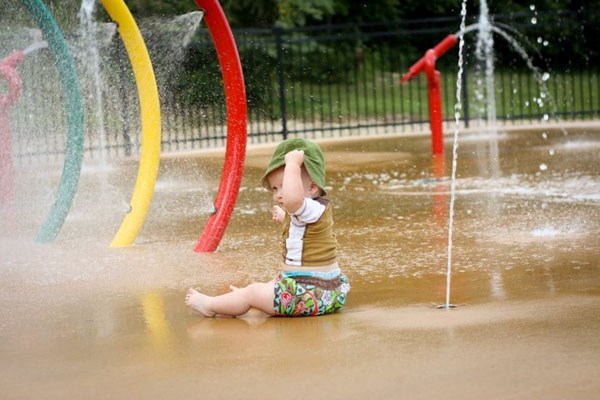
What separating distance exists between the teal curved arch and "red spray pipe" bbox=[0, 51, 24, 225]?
763 millimetres

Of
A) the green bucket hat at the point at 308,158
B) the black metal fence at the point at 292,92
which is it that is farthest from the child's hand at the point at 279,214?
the black metal fence at the point at 292,92

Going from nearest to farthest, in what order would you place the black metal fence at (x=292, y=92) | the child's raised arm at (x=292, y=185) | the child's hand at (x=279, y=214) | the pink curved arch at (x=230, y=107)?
the child's raised arm at (x=292, y=185) < the child's hand at (x=279, y=214) < the pink curved arch at (x=230, y=107) < the black metal fence at (x=292, y=92)

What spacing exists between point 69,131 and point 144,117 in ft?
2.41

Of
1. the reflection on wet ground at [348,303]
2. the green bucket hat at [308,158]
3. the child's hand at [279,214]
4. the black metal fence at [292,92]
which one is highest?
the black metal fence at [292,92]

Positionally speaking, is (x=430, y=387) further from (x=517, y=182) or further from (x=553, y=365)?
(x=517, y=182)

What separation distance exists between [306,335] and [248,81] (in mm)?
17506

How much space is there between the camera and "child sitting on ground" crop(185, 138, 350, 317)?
5707mm

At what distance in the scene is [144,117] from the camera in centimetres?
866

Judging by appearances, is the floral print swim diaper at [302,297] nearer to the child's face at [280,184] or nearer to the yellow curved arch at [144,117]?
the child's face at [280,184]

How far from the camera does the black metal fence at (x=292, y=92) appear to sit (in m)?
16.1

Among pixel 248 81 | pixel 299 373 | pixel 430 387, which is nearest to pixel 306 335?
pixel 299 373

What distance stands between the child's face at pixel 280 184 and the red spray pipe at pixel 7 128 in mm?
3997

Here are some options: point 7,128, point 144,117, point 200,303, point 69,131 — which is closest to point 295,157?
point 200,303

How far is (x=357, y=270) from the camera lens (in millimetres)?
7117
